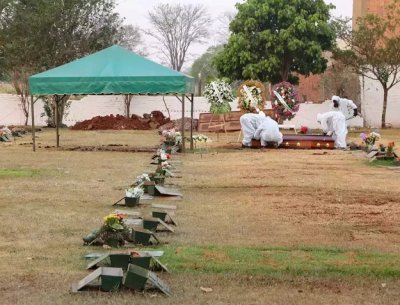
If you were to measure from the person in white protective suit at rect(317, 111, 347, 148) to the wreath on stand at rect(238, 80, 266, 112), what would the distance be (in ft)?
7.92

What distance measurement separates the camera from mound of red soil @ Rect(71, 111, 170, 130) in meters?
37.6

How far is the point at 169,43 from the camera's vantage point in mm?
71250

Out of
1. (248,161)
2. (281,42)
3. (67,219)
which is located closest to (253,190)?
(67,219)

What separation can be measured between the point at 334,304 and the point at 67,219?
14.8 ft

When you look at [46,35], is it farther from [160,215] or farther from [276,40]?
[160,215]

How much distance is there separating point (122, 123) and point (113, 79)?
1742 centimetres

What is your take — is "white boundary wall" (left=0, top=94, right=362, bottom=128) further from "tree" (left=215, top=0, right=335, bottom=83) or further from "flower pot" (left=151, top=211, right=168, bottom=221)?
"flower pot" (left=151, top=211, right=168, bottom=221)

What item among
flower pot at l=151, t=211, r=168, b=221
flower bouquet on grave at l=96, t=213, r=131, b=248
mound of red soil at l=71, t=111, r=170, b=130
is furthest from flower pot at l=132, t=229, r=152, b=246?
mound of red soil at l=71, t=111, r=170, b=130

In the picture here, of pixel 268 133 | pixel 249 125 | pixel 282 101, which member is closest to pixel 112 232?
pixel 268 133

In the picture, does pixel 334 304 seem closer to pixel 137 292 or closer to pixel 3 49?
pixel 137 292

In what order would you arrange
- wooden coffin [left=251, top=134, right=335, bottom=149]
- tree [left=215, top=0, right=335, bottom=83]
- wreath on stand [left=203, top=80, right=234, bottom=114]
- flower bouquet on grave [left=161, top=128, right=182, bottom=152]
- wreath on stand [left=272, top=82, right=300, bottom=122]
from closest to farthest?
flower bouquet on grave [left=161, top=128, right=182, bottom=152] → wooden coffin [left=251, top=134, right=335, bottom=149] → wreath on stand [left=203, top=80, right=234, bottom=114] → wreath on stand [left=272, top=82, right=300, bottom=122] → tree [left=215, top=0, right=335, bottom=83]

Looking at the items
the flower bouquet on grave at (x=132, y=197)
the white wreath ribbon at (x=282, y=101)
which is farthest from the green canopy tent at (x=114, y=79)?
the flower bouquet on grave at (x=132, y=197)

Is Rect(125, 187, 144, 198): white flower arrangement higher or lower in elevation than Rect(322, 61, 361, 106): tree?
lower

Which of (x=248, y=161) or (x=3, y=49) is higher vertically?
(x=3, y=49)
